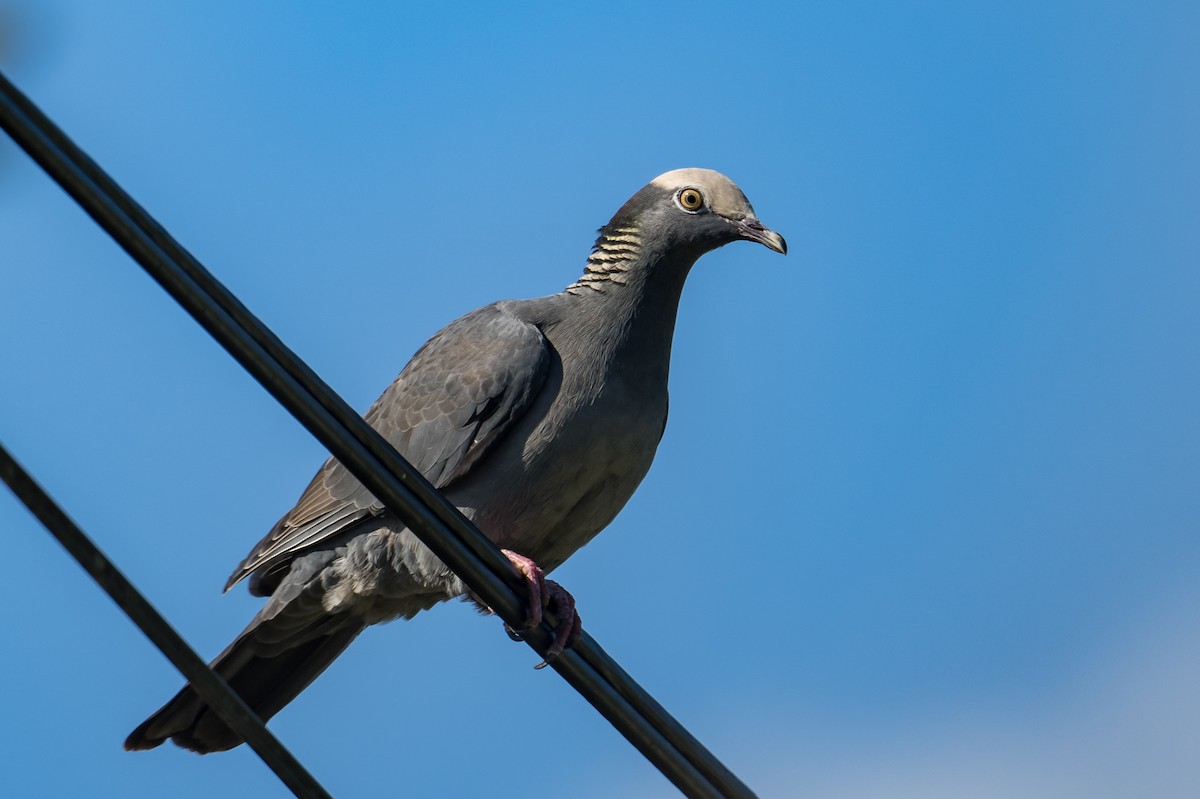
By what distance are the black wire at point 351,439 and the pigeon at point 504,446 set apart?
1.44m

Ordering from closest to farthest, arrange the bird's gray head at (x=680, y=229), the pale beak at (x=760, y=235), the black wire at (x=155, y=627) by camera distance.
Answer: the black wire at (x=155, y=627)
the pale beak at (x=760, y=235)
the bird's gray head at (x=680, y=229)

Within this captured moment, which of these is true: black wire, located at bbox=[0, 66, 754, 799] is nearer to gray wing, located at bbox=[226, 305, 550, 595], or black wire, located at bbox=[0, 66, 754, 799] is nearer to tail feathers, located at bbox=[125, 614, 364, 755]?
gray wing, located at bbox=[226, 305, 550, 595]

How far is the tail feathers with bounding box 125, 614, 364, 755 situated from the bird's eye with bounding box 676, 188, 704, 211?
2166 mm

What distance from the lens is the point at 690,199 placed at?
6.56 metres

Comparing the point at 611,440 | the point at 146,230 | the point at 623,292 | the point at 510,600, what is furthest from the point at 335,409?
the point at 623,292

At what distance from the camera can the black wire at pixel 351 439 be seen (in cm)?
282

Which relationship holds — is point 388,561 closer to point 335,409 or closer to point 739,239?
point 739,239

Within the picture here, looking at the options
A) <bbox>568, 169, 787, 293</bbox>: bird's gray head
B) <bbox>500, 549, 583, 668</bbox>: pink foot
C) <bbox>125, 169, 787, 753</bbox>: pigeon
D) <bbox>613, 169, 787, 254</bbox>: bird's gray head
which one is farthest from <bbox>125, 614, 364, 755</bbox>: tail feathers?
<bbox>613, 169, 787, 254</bbox>: bird's gray head

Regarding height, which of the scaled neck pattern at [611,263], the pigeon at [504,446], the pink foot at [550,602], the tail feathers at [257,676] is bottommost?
the tail feathers at [257,676]

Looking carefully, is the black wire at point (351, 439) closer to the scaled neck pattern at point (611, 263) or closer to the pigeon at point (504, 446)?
the pigeon at point (504, 446)

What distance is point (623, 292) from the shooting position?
250 inches

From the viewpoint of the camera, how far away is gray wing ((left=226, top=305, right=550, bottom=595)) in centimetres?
605

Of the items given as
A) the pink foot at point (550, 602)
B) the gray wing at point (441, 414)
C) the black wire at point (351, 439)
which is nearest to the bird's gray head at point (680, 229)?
the gray wing at point (441, 414)

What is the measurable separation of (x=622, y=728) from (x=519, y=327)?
250 cm
